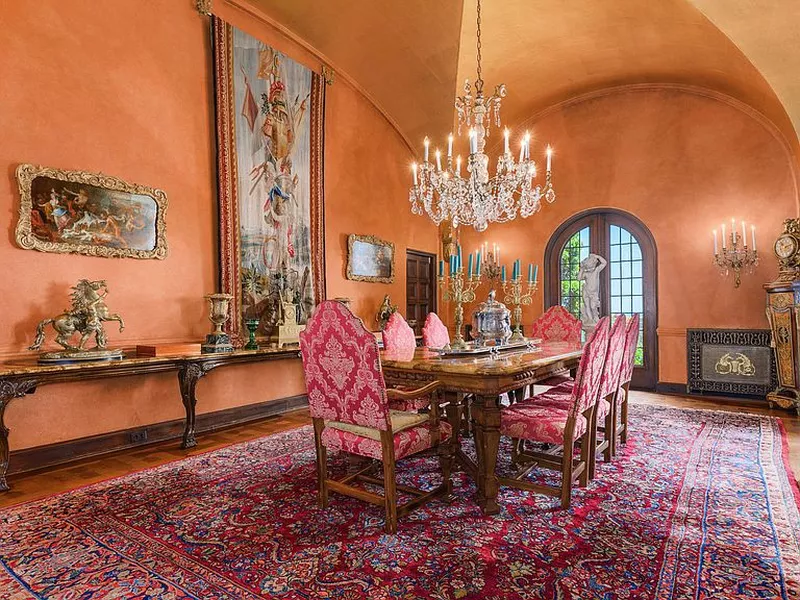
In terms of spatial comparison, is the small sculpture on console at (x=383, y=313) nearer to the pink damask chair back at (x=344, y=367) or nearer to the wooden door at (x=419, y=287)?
the wooden door at (x=419, y=287)

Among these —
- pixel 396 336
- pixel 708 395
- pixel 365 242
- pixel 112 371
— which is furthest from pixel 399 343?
pixel 708 395

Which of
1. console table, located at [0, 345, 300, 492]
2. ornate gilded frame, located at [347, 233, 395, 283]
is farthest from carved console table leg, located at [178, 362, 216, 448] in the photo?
ornate gilded frame, located at [347, 233, 395, 283]

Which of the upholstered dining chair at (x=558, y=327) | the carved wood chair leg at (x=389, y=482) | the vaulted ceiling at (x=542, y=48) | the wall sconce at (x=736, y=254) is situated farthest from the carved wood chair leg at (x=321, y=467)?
the wall sconce at (x=736, y=254)

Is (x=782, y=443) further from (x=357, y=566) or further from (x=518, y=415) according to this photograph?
(x=357, y=566)

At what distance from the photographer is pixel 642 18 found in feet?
17.3

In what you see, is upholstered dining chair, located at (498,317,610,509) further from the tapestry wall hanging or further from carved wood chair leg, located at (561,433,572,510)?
the tapestry wall hanging

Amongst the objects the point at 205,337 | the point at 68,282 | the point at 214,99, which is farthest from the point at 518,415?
the point at 214,99

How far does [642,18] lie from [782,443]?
445cm

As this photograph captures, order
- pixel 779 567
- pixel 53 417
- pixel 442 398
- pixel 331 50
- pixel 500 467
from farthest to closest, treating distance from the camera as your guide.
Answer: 1. pixel 331 50
2. pixel 53 417
3. pixel 500 467
4. pixel 442 398
5. pixel 779 567

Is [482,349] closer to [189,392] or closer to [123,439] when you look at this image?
[189,392]

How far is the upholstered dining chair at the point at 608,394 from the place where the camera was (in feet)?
10.2

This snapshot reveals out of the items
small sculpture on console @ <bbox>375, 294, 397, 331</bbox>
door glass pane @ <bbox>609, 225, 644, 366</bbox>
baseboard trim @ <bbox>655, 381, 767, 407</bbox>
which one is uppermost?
door glass pane @ <bbox>609, 225, 644, 366</bbox>

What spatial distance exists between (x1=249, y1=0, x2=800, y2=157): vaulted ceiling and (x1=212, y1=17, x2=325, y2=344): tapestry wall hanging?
0.70 meters

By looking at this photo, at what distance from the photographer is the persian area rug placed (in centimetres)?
193
